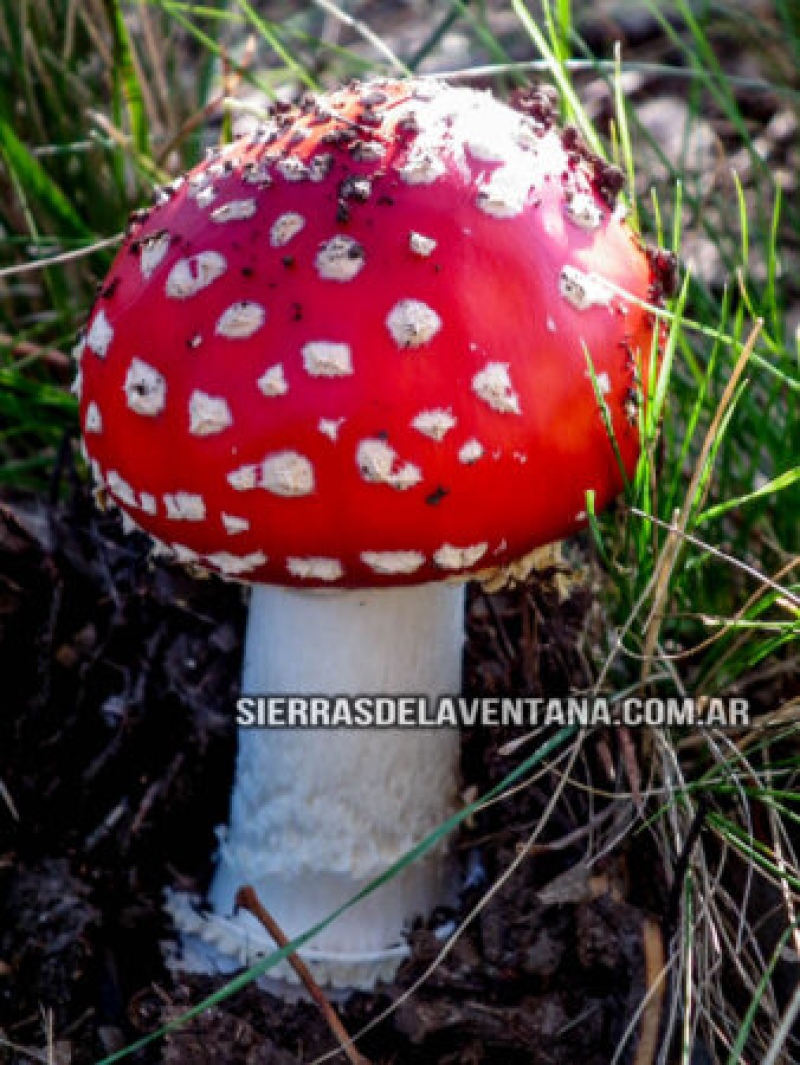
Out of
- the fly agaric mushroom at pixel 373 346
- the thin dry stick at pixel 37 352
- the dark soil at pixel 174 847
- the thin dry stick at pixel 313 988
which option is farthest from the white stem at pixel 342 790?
the thin dry stick at pixel 37 352

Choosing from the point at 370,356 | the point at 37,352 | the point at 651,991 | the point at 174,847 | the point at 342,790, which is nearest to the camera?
the point at 370,356

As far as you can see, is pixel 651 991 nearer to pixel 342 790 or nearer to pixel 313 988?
pixel 313 988

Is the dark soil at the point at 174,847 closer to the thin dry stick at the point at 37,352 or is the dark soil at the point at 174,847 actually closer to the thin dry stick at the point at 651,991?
the thin dry stick at the point at 651,991

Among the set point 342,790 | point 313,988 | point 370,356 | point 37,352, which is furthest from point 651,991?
point 37,352

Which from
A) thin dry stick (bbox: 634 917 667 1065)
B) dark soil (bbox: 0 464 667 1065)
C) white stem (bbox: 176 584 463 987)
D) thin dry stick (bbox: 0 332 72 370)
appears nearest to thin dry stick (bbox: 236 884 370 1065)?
dark soil (bbox: 0 464 667 1065)

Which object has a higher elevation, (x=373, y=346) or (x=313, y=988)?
(x=373, y=346)

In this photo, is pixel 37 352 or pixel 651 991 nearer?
pixel 651 991
